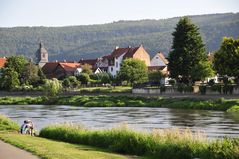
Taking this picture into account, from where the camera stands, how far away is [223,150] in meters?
17.6

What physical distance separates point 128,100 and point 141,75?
27310mm

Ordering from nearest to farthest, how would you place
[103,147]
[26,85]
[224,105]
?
[103,147] → [224,105] → [26,85]

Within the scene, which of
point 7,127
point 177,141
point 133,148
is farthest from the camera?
point 7,127

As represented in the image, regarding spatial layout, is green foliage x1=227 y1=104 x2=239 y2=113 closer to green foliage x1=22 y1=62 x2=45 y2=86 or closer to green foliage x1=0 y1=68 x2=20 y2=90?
green foliage x1=0 y1=68 x2=20 y2=90

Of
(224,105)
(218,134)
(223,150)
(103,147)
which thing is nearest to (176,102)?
(224,105)

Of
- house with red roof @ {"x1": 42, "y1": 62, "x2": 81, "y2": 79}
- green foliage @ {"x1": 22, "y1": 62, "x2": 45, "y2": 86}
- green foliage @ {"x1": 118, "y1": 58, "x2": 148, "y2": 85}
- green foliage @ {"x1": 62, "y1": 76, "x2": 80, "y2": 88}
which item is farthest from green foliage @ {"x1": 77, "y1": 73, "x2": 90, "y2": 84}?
house with red roof @ {"x1": 42, "y1": 62, "x2": 81, "y2": 79}

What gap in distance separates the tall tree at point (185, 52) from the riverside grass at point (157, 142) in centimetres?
5337

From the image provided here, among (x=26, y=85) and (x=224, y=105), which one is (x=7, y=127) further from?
(x=26, y=85)

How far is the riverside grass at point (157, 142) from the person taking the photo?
59.3 ft

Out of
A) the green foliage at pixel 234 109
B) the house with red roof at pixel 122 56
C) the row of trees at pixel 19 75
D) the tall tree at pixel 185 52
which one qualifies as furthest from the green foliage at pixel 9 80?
the green foliage at pixel 234 109

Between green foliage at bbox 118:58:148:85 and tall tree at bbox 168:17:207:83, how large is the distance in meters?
25.4

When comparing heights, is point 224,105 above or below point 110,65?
below

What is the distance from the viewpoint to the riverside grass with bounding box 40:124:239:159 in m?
18.1

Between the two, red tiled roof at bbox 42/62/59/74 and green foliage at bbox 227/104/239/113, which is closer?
green foliage at bbox 227/104/239/113
